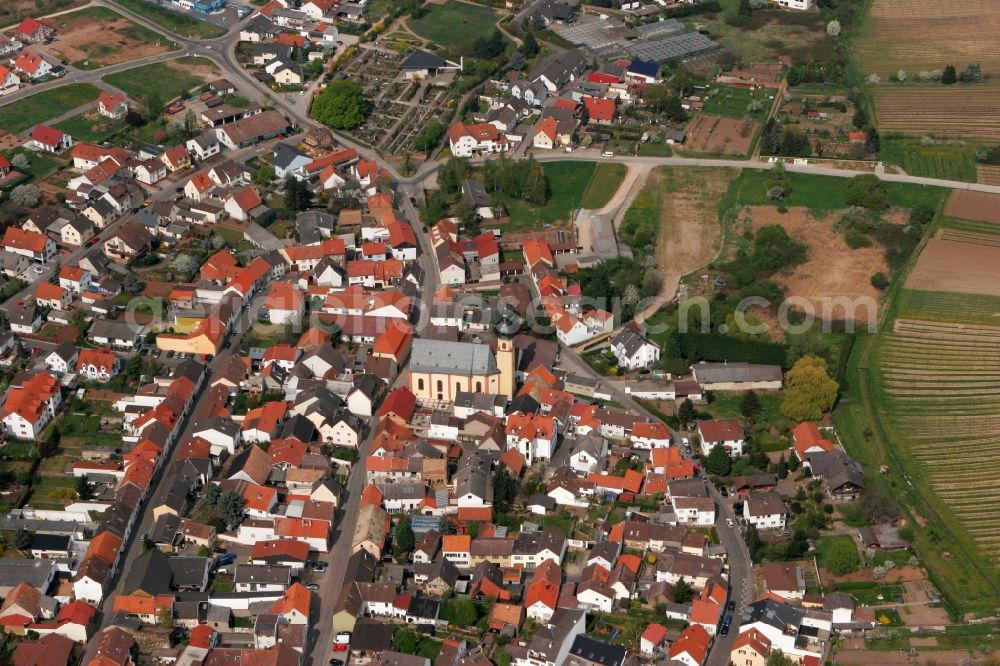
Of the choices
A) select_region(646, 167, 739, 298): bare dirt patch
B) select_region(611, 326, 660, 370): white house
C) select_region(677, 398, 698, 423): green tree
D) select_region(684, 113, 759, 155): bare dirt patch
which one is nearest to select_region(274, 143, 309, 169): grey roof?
select_region(646, 167, 739, 298): bare dirt patch

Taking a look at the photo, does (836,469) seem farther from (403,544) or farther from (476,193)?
(476,193)

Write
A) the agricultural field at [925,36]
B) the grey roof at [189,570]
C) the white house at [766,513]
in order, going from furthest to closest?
the agricultural field at [925,36]
the white house at [766,513]
the grey roof at [189,570]

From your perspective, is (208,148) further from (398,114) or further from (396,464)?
(396,464)

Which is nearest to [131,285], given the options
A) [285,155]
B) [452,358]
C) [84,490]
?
[285,155]

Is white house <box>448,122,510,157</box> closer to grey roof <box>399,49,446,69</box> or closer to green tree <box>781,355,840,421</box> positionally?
grey roof <box>399,49,446,69</box>

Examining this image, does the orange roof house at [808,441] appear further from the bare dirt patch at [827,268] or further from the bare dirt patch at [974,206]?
the bare dirt patch at [974,206]

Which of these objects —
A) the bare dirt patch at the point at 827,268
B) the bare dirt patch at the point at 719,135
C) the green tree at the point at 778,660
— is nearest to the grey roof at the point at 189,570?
the green tree at the point at 778,660
